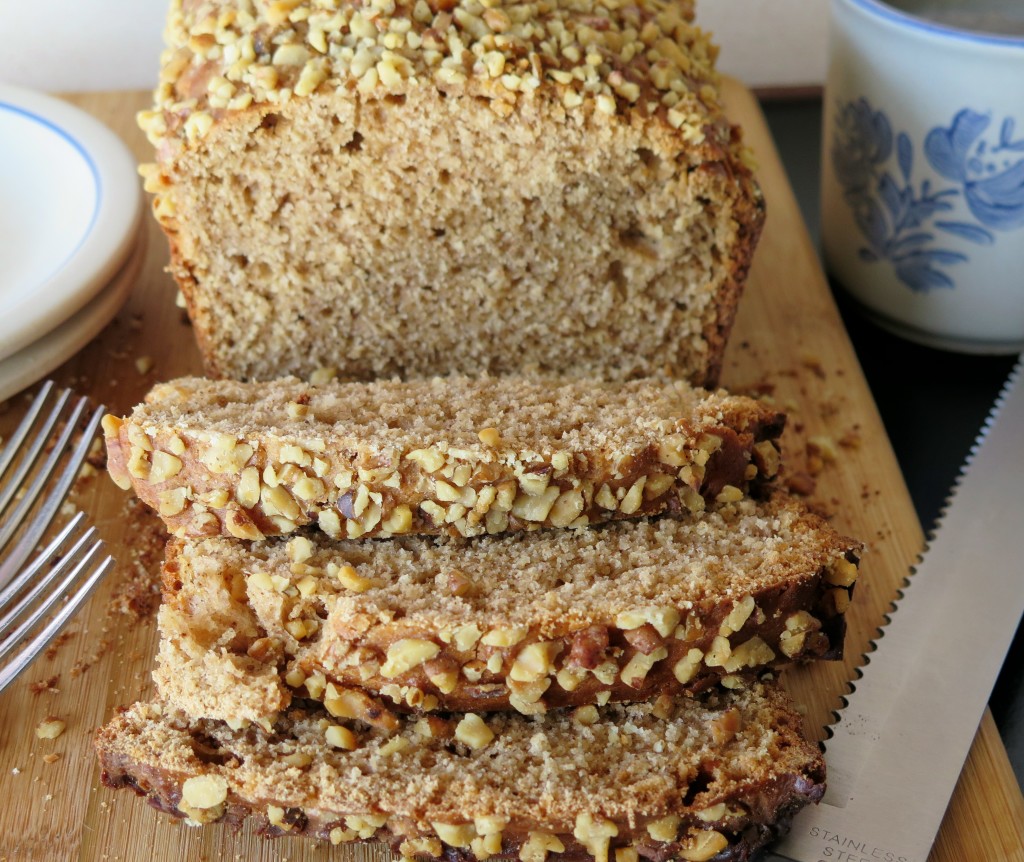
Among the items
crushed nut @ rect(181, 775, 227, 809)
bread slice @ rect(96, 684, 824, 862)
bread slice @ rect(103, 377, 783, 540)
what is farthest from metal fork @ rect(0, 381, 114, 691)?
crushed nut @ rect(181, 775, 227, 809)

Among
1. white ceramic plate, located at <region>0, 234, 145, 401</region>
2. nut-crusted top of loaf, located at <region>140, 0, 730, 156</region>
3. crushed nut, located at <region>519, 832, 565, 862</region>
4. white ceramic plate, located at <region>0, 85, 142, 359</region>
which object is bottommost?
crushed nut, located at <region>519, 832, 565, 862</region>

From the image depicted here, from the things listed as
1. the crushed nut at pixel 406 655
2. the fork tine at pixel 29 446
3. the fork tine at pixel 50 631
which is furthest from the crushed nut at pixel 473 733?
the fork tine at pixel 29 446

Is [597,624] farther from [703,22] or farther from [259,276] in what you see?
[703,22]

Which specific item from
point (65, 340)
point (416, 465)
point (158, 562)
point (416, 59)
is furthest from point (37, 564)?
point (416, 59)

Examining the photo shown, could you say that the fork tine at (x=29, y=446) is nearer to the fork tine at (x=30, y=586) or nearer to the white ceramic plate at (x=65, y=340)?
the white ceramic plate at (x=65, y=340)

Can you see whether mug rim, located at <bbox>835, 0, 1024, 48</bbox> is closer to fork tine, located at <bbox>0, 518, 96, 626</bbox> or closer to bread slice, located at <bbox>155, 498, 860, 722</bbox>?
bread slice, located at <bbox>155, 498, 860, 722</bbox>

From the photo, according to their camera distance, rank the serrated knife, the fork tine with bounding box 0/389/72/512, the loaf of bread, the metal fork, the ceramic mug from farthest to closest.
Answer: the ceramic mug, the fork tine with bounding box 0/389/72/512, the loaf of bread, the metal fork, the serrated knife
